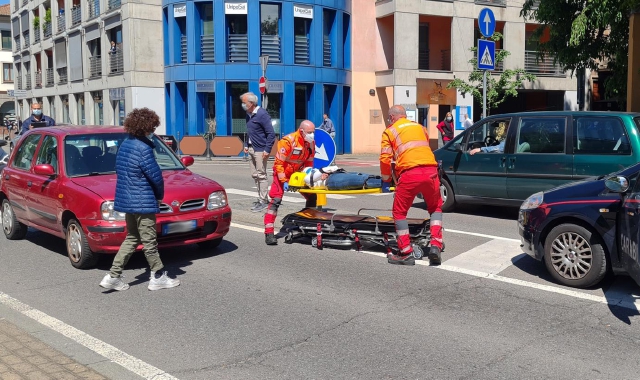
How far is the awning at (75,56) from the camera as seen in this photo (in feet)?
134

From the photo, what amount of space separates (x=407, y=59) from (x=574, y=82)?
32.4 feet

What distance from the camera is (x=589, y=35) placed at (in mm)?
18531

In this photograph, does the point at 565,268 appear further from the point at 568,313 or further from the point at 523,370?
the point at 523,370

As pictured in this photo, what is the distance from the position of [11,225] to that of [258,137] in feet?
13.1

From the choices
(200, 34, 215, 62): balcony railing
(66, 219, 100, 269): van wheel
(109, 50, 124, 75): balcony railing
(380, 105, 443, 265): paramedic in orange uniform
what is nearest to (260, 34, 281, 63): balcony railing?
(200, 34, 215, 62): balcony railing

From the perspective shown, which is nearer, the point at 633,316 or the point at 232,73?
the point at 633,316

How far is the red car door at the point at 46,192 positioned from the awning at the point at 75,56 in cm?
3462

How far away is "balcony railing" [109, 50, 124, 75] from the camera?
3544 cm

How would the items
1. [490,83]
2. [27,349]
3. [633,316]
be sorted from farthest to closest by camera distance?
1. [490,83]
2. [633,316]
3. [27,349]

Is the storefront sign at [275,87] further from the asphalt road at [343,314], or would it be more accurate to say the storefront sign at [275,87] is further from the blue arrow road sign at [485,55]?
the asphalt road at [343,314]

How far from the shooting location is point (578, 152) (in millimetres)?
9883

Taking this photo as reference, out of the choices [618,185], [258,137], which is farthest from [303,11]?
[618,185]

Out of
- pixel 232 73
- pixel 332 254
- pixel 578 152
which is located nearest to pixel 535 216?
pixel 332 254

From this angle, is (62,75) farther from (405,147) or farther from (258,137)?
(405,147)
